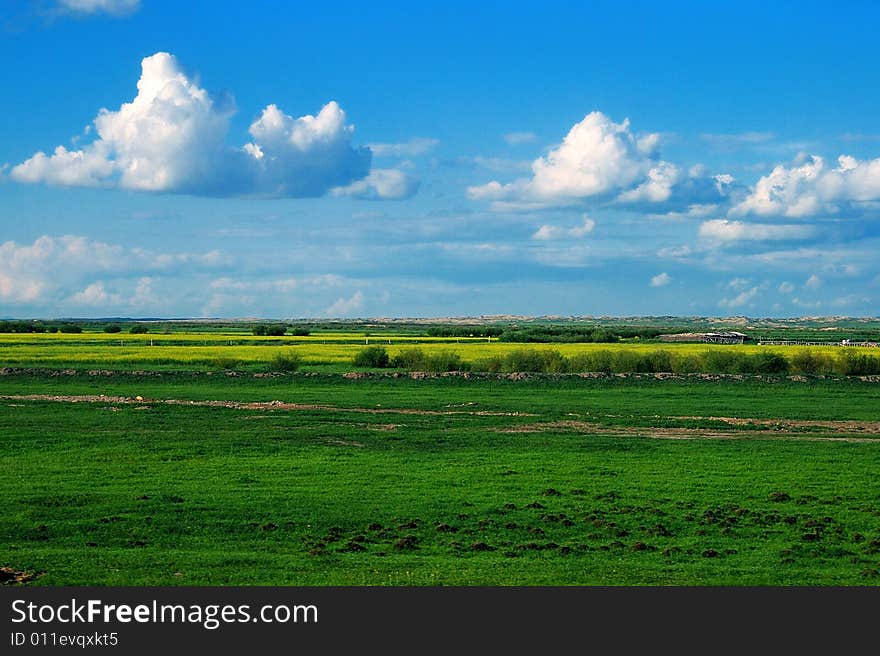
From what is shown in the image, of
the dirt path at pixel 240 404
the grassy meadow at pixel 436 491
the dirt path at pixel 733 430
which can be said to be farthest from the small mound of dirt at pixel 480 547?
the dirt path at pixel 240 404

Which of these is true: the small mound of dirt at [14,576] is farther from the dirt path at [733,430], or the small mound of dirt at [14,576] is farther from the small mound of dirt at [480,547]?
the dirt path at [733,430]

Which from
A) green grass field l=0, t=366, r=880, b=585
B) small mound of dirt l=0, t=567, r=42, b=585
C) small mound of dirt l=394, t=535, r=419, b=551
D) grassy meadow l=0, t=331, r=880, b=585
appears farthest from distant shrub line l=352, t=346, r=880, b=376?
small mound of dirt l=0, t=567, r=42, b=585

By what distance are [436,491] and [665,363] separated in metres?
47.0

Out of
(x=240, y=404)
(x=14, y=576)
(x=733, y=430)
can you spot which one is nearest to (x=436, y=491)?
(x=14, y=576)

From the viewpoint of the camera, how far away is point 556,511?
19125 mm

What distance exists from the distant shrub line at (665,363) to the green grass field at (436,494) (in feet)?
75.0

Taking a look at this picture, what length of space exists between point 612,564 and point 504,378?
42758 millimetres

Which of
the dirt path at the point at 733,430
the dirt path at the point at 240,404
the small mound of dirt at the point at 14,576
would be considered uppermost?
the dirt path at the point at 240,404

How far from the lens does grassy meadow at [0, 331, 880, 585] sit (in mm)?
14531

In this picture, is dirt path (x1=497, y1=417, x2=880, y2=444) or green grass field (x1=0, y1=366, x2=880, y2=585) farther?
dirt path (x1=497, y1=417, x2=880, y2=444)

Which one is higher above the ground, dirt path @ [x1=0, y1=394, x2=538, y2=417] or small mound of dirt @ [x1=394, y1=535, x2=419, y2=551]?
dirt path @ [x1=0, y1=394, x2=538, y2=417]

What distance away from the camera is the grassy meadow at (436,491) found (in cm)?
1453

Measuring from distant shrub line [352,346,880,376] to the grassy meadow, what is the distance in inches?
757

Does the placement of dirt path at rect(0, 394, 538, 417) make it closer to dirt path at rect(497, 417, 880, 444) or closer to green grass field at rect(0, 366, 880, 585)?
green grass field at rect(0, 366, 880, 585)
